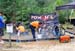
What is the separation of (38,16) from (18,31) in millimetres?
1641

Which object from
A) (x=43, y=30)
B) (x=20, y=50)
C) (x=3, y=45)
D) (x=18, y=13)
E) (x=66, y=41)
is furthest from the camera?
(x=18, y=13)

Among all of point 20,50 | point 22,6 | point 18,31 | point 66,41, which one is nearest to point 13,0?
point 22,6

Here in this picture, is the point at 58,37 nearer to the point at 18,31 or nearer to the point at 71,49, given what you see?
the point at 18,31

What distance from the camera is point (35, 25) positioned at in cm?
1811

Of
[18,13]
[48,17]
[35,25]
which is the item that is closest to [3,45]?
[35,25]

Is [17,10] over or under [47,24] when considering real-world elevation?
over

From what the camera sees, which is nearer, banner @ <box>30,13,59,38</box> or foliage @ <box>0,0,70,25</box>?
banner @ <box>30,13,59,38</box>

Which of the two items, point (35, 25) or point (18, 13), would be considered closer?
point (35, 25)

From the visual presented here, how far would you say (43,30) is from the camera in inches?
733

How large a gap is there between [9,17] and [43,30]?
926cm

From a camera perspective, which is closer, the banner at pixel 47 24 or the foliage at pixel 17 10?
the banner at pixel 47 24

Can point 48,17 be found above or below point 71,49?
above

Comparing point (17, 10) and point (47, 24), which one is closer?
point (47, 24)

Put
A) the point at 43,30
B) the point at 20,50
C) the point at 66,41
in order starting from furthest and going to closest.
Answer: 1. the point at 43,30
2. the point at 66,41
3. the point at 20,50
